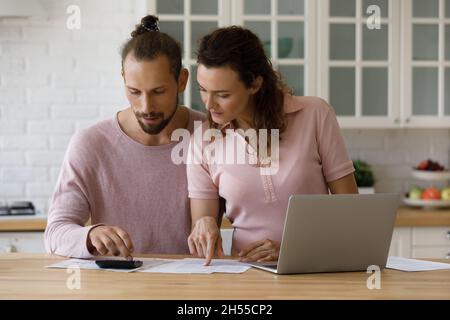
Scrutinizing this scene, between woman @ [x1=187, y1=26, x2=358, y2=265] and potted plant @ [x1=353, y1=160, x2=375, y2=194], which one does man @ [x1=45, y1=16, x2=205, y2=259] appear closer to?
woman @ [x1=187, y1=26, x2=358, y2=265]

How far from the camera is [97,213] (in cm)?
265

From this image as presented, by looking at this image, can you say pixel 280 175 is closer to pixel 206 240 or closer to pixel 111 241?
pixel 206 240

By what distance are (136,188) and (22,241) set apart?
1464mm

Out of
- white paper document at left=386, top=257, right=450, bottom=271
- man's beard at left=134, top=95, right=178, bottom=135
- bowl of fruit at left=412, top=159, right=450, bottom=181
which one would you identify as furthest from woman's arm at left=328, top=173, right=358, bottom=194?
bowl of fruit at left=412, top=159, right=450, bottom=181

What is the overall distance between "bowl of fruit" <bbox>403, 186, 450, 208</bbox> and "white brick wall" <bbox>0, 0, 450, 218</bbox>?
1.66 meters

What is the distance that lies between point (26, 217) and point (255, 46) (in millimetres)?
1903

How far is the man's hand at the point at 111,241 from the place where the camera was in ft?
6.97

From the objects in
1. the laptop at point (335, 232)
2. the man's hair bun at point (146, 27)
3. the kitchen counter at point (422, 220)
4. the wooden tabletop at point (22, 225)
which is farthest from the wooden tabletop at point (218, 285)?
the kitchen counter at point (422, 220)

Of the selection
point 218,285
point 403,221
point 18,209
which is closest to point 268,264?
point 218,285

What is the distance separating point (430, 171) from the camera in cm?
445

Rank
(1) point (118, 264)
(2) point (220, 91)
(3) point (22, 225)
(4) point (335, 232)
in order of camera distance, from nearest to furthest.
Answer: (4) point (335, 232) < (1) point (118, 264) < (2) point (220, 91) < (3) point (22, 225)

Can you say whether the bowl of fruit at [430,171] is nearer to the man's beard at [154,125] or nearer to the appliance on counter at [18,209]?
the appliance on counter at [18,209]

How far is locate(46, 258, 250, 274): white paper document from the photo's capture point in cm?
208
